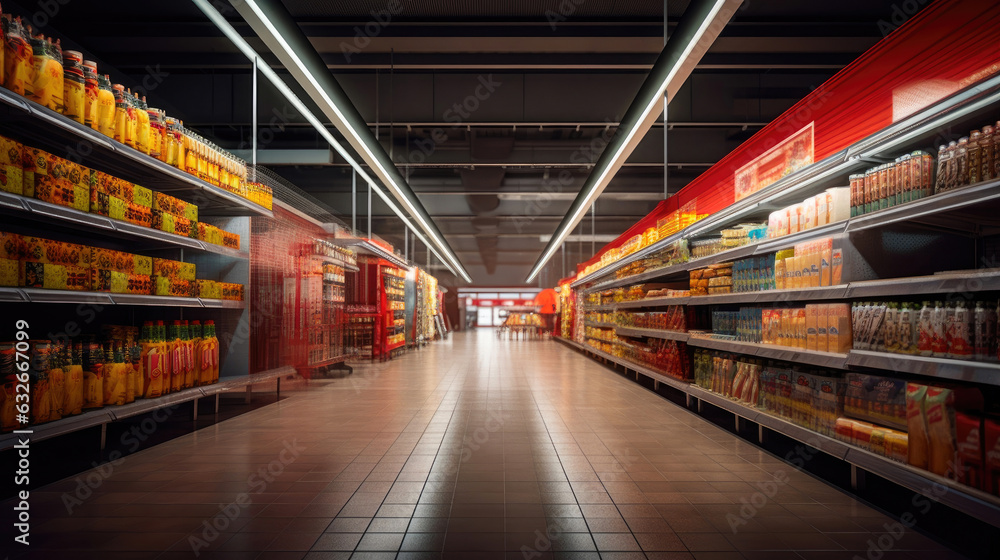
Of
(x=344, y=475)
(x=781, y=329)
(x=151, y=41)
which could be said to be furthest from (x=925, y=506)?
(x=151, y=41)

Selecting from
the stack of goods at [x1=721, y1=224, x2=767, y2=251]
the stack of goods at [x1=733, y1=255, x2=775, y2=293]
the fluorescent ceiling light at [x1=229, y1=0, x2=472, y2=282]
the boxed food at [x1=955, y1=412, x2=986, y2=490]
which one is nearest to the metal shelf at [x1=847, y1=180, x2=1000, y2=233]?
the boxed food at [x1=955, y1=412, x2=986, y2=490]

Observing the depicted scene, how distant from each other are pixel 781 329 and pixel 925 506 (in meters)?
1.33

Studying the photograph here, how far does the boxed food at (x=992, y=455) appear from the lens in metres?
1.88

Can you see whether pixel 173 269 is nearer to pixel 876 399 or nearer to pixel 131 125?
pixel 131 125

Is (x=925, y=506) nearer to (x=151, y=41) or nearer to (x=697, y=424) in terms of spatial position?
(x=697, y=424)

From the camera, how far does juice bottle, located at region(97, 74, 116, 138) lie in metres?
Result: 3.05

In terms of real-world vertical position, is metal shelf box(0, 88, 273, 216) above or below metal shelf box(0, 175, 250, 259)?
above

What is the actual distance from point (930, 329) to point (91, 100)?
4784 millimetres

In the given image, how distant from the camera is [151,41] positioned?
21.1ft

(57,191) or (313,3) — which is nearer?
(57,191)

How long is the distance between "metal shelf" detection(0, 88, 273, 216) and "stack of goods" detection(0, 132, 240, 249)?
156 millimetres

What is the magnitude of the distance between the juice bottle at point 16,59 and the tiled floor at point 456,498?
2179mm

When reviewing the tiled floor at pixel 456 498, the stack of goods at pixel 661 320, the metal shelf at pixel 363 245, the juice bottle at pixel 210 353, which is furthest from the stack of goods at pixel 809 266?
the metal shelf at pixel 363 245

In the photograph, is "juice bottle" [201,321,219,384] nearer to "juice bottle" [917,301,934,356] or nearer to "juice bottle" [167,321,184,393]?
"juice bottle" [167,321,184,393]
